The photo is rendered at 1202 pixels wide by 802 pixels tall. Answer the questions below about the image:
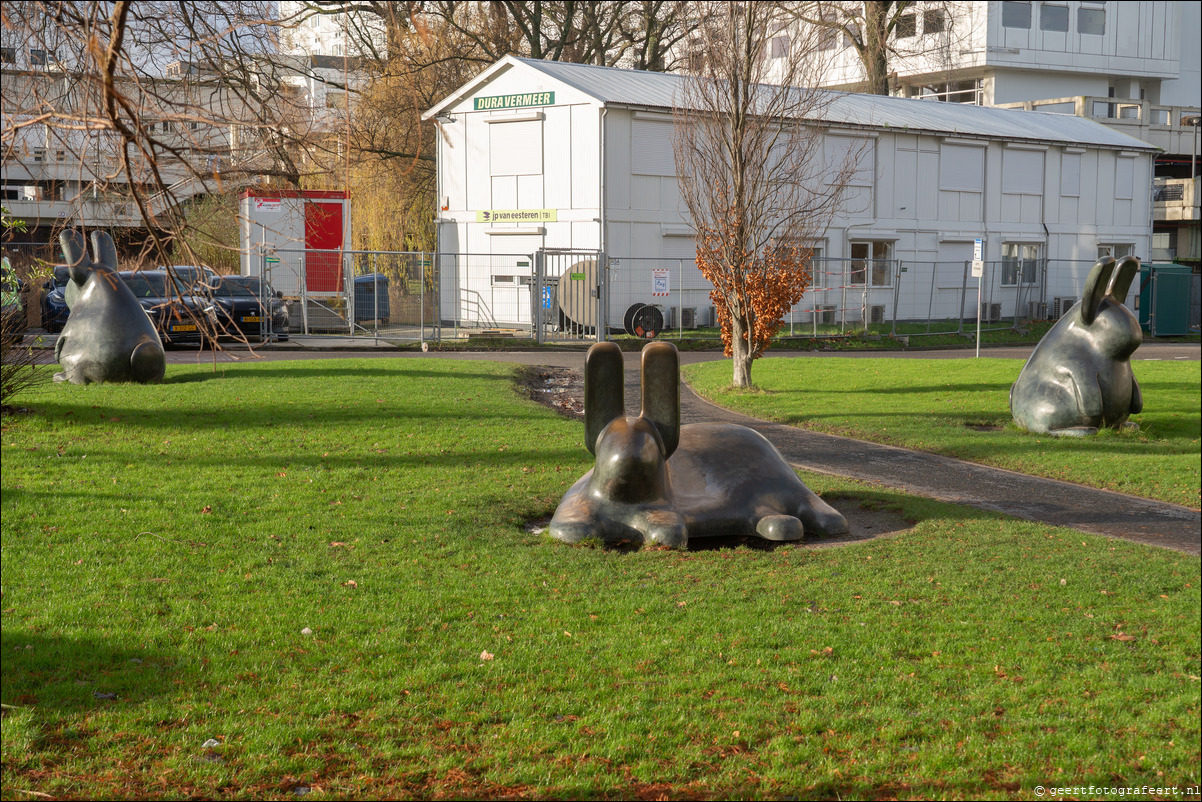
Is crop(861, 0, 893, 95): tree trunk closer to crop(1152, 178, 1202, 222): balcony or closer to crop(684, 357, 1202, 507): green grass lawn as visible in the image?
crop(684, 357, 1202, 507): green grass lawn

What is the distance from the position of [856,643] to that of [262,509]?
5.22m

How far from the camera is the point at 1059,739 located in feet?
13.3

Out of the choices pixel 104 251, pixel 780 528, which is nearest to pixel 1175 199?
pixel 104 251

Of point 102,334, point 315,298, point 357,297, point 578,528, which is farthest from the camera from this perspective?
point 357,297

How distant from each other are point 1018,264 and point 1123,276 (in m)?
27.5

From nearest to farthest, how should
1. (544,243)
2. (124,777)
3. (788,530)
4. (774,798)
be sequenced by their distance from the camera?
(774,798)
(124,777)
(788,530)
(544,243)

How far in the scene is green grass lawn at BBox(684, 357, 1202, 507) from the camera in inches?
88.4

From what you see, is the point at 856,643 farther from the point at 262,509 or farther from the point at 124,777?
the point at 262,509

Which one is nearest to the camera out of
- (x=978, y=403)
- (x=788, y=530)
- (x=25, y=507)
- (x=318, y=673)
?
(x=318, y=673)

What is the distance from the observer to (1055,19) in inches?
2168

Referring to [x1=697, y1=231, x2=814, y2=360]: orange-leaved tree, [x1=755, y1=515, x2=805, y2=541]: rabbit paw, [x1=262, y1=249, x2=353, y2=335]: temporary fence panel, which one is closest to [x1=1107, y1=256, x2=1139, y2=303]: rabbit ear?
[x1=755, y1=515, x2=805, y2=541]: rabbit paw

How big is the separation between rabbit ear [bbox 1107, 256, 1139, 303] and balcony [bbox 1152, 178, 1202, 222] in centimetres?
4571

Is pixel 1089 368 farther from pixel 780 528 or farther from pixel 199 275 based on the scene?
pixel 199 275

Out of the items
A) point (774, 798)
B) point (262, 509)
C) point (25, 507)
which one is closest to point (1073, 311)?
point (262, 509)
